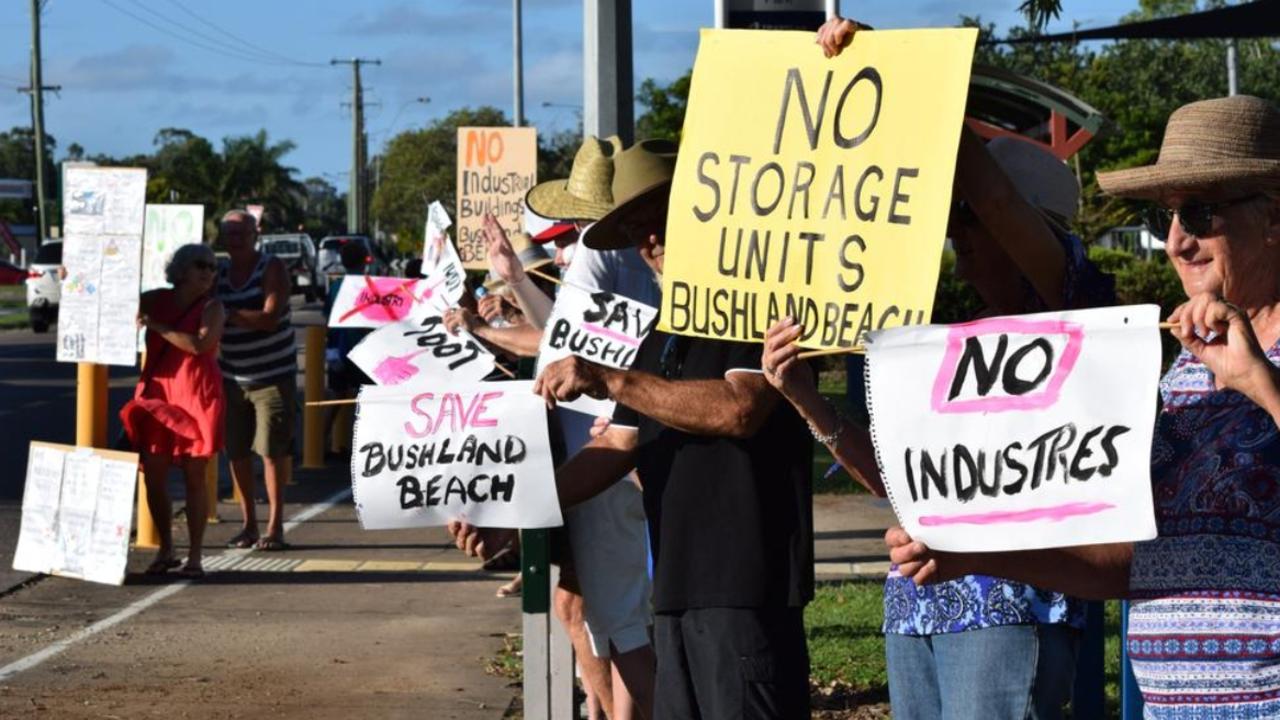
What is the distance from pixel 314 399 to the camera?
16250mm

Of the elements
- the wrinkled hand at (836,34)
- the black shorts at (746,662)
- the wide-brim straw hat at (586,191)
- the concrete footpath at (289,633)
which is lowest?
the concrete footpath at (289,633)

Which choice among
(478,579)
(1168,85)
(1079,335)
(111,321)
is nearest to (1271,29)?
(478,579)

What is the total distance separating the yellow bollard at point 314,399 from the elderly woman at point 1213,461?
1272cm

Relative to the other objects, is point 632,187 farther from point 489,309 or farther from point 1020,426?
point 489,309

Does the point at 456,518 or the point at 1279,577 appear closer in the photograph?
the point at 1279,577

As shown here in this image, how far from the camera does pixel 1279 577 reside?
10.0 feet

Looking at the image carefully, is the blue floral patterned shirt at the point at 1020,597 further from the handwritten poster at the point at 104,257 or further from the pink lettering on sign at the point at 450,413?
the handwritten poster at the point at 104,257

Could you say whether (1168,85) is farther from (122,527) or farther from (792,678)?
(792,678)

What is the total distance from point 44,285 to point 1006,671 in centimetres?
3829

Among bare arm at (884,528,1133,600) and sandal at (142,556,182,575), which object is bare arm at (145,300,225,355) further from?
bare arm at (884,528,1133,600)

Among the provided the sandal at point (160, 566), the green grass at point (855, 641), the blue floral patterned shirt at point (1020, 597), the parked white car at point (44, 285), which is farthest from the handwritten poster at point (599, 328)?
the parked white car at point (44, 285)

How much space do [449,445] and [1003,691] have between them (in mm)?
2023

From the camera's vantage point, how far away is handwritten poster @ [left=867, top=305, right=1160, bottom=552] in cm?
313

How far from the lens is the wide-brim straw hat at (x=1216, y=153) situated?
3.19 m
